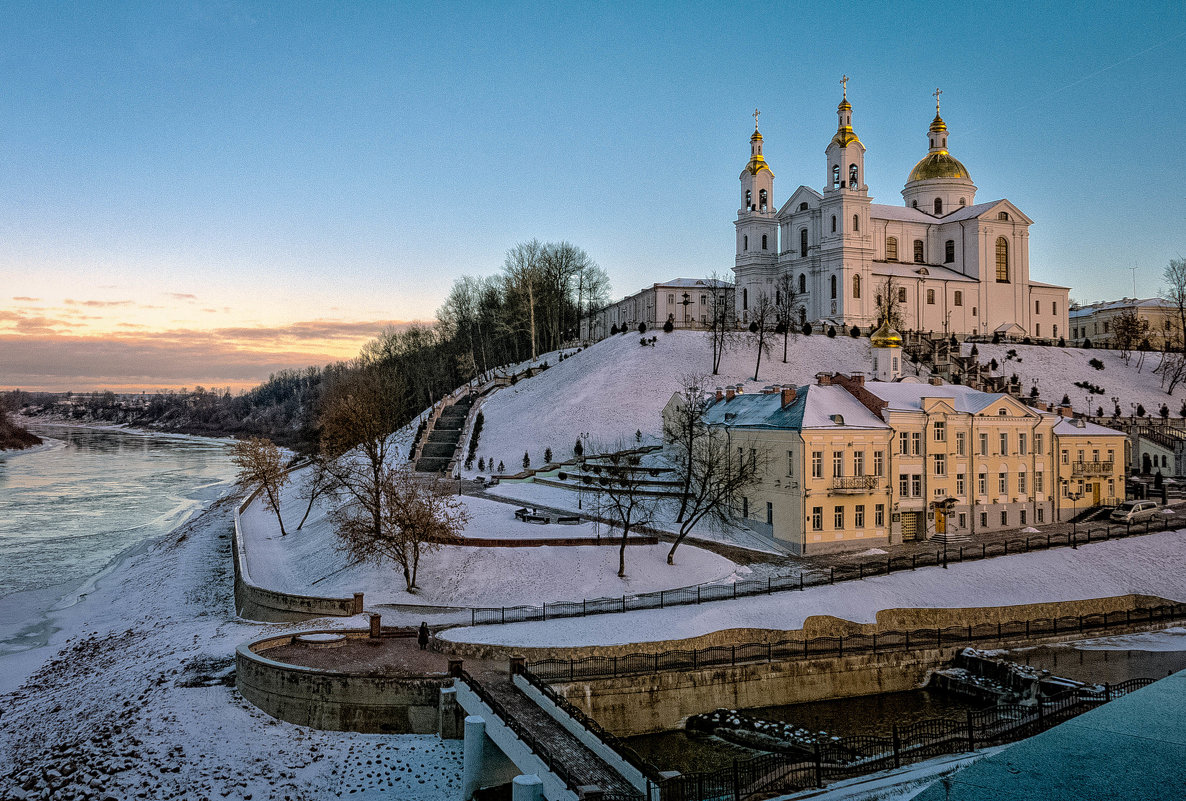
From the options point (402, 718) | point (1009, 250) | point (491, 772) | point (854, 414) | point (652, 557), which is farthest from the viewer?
point (1009, 250)

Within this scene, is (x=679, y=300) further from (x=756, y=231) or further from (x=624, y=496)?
(x=624, y=496)

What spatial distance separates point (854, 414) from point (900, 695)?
14125 millimetres

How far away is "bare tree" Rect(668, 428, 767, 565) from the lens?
30.9 meters

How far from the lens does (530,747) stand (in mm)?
15148

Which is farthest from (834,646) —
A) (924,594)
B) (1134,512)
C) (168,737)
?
(1134,512)

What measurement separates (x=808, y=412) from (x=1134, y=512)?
19.1 meters

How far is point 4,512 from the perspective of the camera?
53875mm

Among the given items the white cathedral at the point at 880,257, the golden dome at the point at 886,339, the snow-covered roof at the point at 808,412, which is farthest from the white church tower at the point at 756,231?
the snow-covered roof at the point at 808,412

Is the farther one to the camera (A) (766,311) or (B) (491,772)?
(A) (766,311)

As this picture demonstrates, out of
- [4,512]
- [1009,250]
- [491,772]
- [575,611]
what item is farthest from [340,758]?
[1009,250]

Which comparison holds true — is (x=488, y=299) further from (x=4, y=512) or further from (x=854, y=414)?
(x=854, y=414)

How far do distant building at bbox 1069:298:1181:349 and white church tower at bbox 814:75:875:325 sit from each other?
33.0 meters

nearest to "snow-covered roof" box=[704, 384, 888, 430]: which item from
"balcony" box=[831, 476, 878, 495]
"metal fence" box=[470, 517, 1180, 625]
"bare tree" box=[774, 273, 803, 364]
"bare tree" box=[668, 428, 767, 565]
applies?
"bare tree" box=[668, 428, 767, 565]

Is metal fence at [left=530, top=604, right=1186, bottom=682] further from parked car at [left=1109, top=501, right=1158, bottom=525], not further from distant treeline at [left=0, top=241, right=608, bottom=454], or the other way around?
distant treeline at [left=0, top=241, right=608, bottom=454]
